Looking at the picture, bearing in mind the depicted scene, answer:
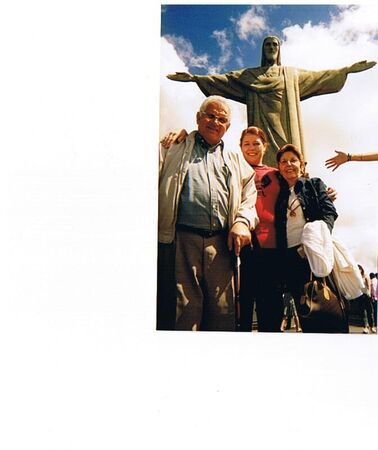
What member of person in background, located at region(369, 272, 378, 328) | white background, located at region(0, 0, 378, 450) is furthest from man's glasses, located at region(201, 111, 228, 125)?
person in background, located at region(369, 272, 378, 328)

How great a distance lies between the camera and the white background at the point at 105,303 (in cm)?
310

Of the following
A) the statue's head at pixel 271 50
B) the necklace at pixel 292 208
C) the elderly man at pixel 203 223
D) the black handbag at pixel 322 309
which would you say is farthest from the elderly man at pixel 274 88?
the black handbag at pixel 322 309

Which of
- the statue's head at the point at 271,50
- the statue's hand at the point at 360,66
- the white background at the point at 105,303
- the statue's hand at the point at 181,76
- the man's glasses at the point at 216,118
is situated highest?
the statue's head at the point at 271,50

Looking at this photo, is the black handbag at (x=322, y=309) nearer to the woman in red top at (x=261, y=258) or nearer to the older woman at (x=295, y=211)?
the older woman at (x=295, y=211)

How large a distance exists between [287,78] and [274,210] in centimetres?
→ 78

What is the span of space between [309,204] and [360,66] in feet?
2.82

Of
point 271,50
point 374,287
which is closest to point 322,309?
point 374,287

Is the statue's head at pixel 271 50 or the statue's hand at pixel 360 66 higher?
the statue's head at pixel 271 50

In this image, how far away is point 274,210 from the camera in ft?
11.0

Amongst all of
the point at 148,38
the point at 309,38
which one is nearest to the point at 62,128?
the point at 148,38

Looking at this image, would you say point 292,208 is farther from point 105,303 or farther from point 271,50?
point 105,303

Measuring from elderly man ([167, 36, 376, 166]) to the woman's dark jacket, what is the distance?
206 millimetres

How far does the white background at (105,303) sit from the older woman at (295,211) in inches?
14.1

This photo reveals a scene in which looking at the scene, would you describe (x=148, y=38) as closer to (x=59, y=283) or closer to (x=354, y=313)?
(x=59, y=283)
